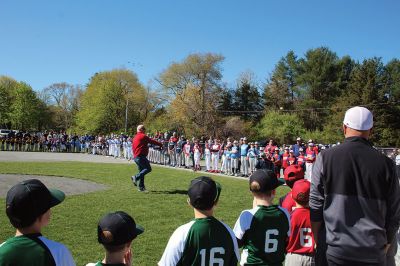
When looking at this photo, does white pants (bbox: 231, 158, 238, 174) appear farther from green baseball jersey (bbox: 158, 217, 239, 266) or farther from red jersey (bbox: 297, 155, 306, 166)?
green baseball jersey (bbox: 158, 217, 239, 266)

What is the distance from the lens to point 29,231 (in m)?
2.72

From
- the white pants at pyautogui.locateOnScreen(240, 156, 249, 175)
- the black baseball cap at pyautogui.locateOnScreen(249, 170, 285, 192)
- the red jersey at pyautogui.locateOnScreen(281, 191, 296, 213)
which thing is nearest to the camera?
the black baseball cap at pyautogui.locateOnScreen(249, 170, 285, 192)

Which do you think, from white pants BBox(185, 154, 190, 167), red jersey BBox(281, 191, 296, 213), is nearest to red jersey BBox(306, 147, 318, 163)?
white pants BBox(185, 154, 190, 167)

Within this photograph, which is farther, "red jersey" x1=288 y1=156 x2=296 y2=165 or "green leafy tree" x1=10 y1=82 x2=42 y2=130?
"green leafy tree" x1=10 y1=82 x2=42 y2=130

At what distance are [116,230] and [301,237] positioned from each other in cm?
225

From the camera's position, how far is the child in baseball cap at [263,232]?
3.84 metres

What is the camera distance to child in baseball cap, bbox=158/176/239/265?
10.3 ft

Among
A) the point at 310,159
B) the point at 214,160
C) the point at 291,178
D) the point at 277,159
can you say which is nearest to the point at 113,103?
the point at 214,160

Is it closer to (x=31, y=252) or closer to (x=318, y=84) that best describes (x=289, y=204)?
(x=31, y=252)

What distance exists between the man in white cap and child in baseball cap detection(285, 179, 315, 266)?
725 millimetres

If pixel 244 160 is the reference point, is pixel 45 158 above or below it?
below

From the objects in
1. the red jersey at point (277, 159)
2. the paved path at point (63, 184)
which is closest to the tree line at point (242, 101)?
the red jersey at point (277, 159)

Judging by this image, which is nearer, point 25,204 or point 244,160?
point 25,204

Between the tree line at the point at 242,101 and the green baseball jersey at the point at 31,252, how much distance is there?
52720 mm
